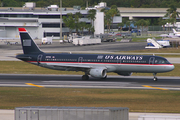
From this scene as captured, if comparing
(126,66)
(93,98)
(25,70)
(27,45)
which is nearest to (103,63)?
(126,66)

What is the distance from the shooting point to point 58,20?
150500 mm

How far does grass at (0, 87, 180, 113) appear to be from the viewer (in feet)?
99.9

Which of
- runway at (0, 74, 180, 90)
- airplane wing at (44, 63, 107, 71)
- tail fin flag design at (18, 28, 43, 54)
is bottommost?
runway at (0, 74, 180, 90)

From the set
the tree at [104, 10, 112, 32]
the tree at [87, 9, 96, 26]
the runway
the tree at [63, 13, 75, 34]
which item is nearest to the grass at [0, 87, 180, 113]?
the runway

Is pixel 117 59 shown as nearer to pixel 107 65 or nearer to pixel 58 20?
pixel 107 65

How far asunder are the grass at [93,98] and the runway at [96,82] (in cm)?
286

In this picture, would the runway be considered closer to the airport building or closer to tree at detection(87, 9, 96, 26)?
the airport building

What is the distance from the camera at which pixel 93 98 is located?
111ft

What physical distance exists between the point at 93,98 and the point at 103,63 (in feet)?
41.0

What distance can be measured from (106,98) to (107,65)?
12094 millimetres

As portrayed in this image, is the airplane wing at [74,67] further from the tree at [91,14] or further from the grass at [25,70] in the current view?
the tree at [91,14]

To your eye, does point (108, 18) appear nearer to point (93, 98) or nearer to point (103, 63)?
point (103, 63)

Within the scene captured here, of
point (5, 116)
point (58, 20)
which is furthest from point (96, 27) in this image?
point (5, 116)

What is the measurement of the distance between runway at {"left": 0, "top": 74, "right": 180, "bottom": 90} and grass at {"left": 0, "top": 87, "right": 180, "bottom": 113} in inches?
112
